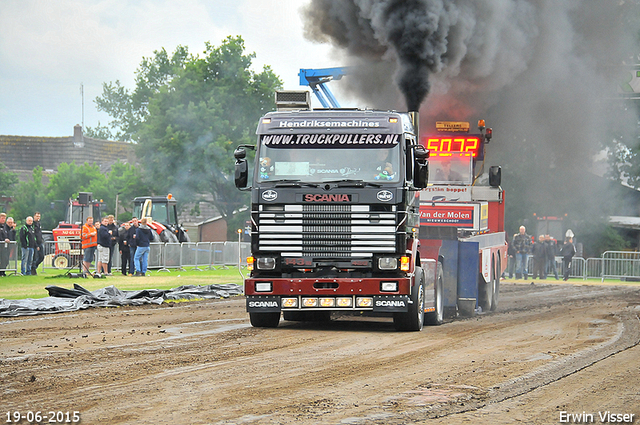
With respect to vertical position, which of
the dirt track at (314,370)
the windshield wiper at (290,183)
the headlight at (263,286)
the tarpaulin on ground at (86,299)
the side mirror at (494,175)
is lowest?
the dirt track at (314,370)

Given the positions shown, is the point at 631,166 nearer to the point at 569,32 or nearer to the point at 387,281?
the point at 569,32

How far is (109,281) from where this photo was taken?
75.7 ft

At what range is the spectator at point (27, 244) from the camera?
2400 cm

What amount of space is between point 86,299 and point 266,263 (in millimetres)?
6014

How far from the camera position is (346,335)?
12516 mm

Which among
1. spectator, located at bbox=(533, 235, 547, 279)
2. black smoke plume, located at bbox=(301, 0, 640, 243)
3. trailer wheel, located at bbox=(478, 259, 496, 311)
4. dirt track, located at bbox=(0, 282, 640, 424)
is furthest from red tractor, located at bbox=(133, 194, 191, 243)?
dirt track, located at bbox=(0, 282, 640, 424)

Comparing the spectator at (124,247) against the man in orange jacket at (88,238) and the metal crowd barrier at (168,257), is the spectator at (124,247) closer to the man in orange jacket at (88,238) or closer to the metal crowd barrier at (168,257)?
the man in orange jacket at (88,238)

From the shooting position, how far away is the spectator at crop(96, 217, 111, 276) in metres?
24.9

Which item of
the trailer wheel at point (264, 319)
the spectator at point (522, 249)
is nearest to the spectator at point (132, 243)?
the trailer wheel at point (264, 319)

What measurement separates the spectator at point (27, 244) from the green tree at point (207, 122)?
22.9m

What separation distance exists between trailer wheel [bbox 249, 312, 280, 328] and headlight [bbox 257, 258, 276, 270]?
1005 mm

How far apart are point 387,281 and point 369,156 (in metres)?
1.86

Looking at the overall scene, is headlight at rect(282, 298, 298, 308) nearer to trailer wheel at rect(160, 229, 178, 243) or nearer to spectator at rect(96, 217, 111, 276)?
spectator at rect(96, 217, 111, 276)

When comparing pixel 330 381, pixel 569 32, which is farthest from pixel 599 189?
pixel 330 381
